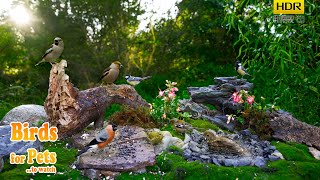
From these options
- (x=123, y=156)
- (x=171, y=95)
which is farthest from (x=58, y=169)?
(x=171, y=95)

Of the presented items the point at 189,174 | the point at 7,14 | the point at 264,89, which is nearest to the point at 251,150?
the point at 189,174

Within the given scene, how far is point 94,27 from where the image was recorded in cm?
1647

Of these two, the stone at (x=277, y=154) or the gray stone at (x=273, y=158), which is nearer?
the gray stone at (x=273, y=158)

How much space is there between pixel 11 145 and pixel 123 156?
1.74 meters

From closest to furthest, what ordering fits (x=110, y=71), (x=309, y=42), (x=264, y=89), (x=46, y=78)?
(x=309, y=42) < (x=110, y=71) < (x=264, y=89) < (x=46, y=78)

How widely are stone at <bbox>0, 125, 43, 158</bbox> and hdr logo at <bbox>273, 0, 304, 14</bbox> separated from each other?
393 cm

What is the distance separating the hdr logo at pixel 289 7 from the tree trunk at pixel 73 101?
9.57 ft

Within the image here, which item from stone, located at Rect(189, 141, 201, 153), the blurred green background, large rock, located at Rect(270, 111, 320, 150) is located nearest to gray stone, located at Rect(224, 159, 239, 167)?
stone, located at Rect(189, 141, 201, 153)

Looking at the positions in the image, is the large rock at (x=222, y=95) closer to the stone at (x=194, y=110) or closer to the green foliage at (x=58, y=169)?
the stone at (x=194, y=110)

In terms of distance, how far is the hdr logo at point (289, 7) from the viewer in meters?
5.74

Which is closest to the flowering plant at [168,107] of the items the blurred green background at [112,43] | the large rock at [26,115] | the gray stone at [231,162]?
the gray stone at [231,162]

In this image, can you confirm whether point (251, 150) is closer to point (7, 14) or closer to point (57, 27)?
point (57, 27)

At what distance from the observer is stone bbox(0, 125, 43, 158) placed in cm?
609

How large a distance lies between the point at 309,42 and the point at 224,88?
222cm
